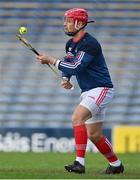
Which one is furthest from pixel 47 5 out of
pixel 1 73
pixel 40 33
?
pixel 1 73

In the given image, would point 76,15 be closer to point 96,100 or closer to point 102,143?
point 96,100

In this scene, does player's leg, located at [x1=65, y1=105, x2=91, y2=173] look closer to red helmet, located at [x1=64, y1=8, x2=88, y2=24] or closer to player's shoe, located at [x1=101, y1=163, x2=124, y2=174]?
player's shoe, located at [x1=101, y1=163, x2=124, y2=174]

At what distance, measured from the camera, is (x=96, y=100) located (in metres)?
8.68

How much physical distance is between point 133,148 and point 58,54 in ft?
12.0

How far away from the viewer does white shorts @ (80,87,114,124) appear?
8656mm

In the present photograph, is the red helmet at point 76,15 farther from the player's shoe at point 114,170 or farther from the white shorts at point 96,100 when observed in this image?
the player's shoe at point 114,170

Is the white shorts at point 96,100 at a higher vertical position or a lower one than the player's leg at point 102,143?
higher

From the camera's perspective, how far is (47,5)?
18875 mm

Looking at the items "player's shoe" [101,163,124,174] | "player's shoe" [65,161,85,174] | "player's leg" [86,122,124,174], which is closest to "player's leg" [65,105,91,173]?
"player's shoe" [65,161,85,174]

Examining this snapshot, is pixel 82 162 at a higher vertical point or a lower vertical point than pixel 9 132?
higher

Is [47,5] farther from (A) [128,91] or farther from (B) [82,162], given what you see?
(B) [82,162]

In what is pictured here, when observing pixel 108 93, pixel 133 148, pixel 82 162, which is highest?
pixel 108 93

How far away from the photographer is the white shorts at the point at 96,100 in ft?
28.4

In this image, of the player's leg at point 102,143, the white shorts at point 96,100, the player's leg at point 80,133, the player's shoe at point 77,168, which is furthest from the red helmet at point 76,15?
the player's shoe at point 77,168
